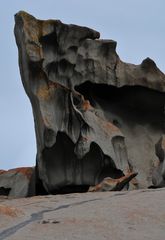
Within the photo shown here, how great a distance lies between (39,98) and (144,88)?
5560 millimetres

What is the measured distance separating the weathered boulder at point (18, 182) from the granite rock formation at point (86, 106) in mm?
828

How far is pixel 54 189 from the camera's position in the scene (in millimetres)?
25688

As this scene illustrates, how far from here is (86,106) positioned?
86.6ft

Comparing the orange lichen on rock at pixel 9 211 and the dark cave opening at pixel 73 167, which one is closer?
the orange lichen on rock at pixel 9 211

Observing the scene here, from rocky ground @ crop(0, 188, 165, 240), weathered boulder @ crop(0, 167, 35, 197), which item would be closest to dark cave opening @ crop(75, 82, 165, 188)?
weathered boulder @ crop(0, 167, 35, 197)

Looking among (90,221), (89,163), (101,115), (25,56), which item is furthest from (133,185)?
(90,221)

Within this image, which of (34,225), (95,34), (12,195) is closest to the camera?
(34,225)

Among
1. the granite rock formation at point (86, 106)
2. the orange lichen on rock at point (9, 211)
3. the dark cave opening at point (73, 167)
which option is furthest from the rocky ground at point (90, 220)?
the dark cave opening at point (73, 167)

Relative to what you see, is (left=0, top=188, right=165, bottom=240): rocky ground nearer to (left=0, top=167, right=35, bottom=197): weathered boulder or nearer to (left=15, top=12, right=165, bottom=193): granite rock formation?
(left=15, top=12, right=165, bottom=193): granite rock formation

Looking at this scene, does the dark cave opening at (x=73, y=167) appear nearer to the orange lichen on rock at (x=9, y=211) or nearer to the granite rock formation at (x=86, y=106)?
the granite rock formation at (x=86, y=106)

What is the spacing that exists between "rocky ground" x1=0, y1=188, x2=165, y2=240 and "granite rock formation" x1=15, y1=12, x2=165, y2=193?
8.34m

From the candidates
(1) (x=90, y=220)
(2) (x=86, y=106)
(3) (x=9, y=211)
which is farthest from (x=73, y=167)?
(1) (x=90, y=220)

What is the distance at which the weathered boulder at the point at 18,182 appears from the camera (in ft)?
87.7

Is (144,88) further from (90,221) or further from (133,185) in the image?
(90,221)
